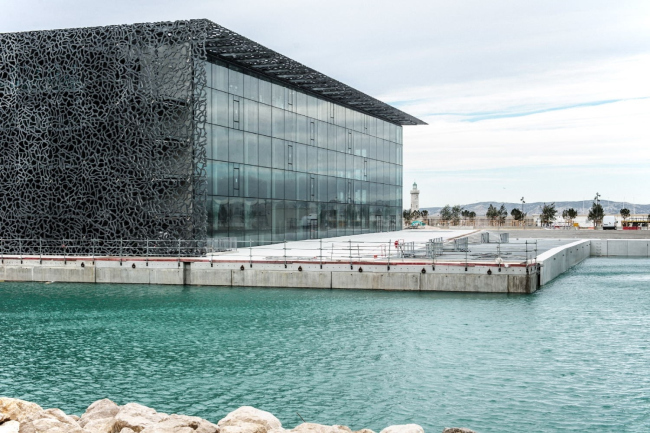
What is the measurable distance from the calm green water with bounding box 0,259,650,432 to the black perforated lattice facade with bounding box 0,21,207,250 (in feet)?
30.0

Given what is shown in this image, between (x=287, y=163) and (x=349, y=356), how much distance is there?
107 ft

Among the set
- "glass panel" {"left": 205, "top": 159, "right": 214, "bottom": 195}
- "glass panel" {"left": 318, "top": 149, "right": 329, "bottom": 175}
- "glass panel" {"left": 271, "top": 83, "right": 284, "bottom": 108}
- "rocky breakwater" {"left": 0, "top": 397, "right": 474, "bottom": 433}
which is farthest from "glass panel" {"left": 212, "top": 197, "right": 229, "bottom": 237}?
"rocky breakwater" {"left": 0, "top": 397, "right": 474, "bottom": 433}

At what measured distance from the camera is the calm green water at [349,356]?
14.8m

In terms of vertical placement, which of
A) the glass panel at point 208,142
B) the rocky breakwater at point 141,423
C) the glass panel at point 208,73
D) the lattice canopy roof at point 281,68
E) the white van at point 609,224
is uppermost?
the lattice canopy roof at point 281,68

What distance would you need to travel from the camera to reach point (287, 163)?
167 ft

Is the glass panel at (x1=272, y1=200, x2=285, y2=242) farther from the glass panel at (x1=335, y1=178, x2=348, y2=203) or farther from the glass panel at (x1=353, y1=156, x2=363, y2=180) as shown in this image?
the glass panel at (x1=353, y1=156, x2=363, y2=180)

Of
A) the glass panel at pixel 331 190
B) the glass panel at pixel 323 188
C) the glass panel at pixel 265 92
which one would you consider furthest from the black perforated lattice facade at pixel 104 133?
the glass panel at pixel 331 190

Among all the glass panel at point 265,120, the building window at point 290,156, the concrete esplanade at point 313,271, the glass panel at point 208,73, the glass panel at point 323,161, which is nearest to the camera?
the concrete esplanade at point 313,271

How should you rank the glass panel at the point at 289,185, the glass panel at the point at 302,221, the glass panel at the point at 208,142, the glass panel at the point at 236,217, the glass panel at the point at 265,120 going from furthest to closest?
the glass panel at the point at 302,221
the glass panel at the point at 289,185
the glass panel at the point at 265,120
the glass panel at the point at 236,217
the glass panel at the point at 208,142

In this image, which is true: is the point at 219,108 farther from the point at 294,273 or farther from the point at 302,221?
the point at 302,221

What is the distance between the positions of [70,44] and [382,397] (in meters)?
31.9

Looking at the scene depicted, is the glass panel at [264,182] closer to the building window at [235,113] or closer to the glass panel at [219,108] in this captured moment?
the building window at [235,113]

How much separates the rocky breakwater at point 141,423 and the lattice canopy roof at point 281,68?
2905 centimetres

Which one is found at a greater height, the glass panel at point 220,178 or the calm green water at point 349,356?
the glass panel at point 220,178
